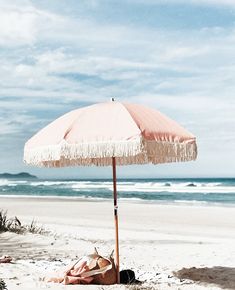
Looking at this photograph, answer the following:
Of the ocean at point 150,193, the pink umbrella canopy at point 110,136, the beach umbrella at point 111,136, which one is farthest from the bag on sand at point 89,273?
the ocean at point 150,193

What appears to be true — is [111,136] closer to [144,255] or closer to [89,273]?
[89,273]

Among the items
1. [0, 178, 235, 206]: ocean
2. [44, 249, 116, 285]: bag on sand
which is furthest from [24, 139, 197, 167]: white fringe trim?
[0, 178, 235, 206]: ocean

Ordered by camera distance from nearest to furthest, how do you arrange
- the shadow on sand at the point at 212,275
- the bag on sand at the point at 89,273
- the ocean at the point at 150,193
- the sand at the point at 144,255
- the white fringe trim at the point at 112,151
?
1. the white fringe trim at the point at 112,151
2. the bag on sand at the point at 89,273
3. the sand at the point at 144,255
4. the shadow on sand at the point at 212,275
5. the ocean at the point at 150,193

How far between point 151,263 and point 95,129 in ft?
11.6

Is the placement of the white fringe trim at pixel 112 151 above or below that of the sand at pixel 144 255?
above

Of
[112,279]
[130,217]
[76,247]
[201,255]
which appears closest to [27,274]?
[112,279]

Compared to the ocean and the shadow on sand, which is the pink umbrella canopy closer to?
the shadow on sand

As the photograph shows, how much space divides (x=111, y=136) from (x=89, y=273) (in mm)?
1908

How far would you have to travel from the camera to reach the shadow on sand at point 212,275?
317 inches

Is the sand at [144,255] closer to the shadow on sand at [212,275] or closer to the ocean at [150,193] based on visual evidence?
the shadow on sand at [212,275]

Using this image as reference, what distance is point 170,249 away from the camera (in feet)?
36.5

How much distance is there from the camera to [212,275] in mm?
8508

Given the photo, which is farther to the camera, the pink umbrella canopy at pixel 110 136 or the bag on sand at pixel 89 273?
the bag on sand at pixel 89 273

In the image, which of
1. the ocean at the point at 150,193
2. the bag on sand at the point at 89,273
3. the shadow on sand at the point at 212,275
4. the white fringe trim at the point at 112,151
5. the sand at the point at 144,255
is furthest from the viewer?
the ocean at the point at 150,193
